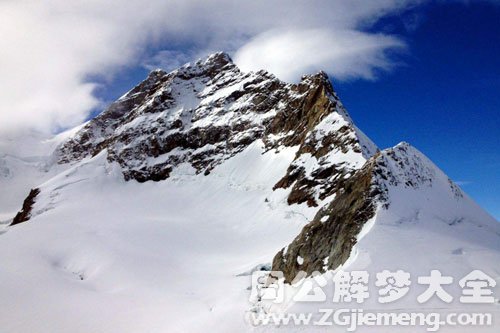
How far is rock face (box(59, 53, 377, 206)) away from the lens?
5638cm

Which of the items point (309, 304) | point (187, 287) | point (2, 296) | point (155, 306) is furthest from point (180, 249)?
point (309, 304)

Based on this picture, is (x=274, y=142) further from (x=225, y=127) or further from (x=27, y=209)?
(x=27, y=209)

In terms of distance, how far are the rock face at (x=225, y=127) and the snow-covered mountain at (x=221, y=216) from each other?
0.30m

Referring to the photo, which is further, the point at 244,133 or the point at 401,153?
the point at 244,133

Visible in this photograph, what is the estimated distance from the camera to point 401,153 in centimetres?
3778

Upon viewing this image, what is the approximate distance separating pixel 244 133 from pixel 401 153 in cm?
4760

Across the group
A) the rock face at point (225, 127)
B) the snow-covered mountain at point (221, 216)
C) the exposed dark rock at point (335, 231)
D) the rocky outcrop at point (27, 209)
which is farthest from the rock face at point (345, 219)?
the rocky outcrop at point (27, 209)

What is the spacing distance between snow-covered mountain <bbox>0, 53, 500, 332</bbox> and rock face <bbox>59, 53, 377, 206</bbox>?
11.7 inches

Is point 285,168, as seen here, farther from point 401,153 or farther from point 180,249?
point 401,153

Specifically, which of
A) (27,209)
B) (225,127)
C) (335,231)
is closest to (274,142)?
(225,127)

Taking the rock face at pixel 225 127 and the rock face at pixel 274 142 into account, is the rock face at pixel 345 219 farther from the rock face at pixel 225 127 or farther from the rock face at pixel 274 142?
the rock face at pixel 225 127

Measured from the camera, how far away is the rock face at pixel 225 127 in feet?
185

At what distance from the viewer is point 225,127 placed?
8738 centimetres

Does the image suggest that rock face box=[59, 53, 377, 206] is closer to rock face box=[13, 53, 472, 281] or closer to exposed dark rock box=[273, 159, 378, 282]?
rock face box=[13, 53, 472, 281]
